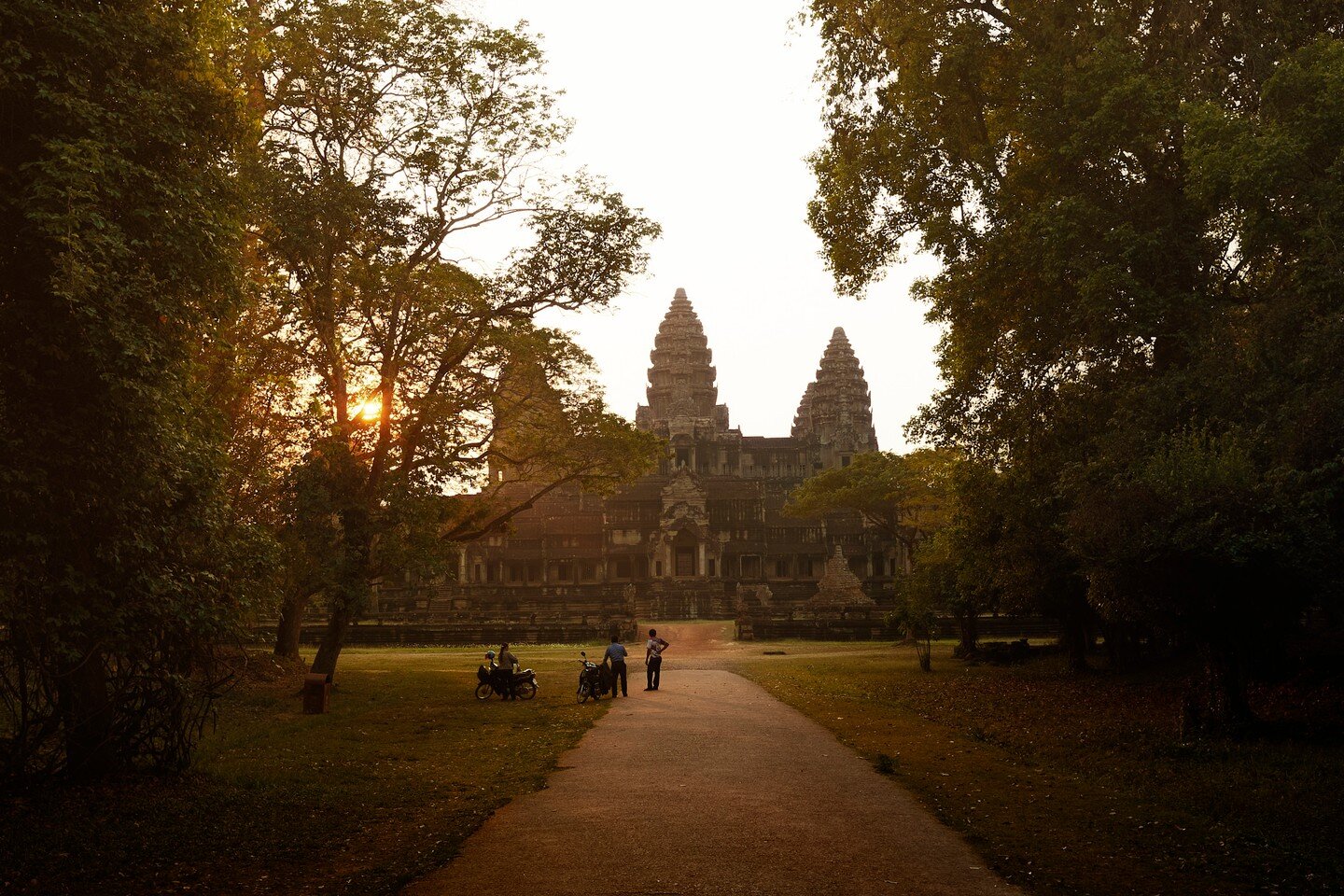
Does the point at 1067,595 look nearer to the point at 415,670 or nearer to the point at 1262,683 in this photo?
the point at 1262,683

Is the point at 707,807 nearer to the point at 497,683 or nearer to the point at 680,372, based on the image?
the point at 497,683

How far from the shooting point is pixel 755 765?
12.7 m

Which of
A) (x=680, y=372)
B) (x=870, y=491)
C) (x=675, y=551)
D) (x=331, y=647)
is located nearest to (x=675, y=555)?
(x=675, y=551)

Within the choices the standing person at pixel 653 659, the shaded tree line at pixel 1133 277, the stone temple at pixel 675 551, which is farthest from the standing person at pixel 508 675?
the stone temple at pixel 675 551

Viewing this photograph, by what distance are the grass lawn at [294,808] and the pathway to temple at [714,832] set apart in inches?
21.6

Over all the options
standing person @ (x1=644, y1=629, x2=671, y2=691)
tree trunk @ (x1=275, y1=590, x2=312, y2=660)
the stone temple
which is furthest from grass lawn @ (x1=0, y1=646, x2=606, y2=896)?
the stone temple

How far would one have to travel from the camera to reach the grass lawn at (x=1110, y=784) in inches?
320

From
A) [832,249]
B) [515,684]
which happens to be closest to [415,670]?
[515,684]

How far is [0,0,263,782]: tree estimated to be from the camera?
9281mm

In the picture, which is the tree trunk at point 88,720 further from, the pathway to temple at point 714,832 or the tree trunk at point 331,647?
the tree trunk at point 331,647

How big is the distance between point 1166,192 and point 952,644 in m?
25.6

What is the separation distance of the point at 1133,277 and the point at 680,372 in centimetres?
6780

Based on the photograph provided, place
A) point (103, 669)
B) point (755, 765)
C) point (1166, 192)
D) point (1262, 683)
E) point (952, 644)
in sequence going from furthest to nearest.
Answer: point (952, 644)
point (1262, 683)
point (1166, 192)
point (755, 765)
point (103, 669)

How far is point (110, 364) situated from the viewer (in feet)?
31.2
